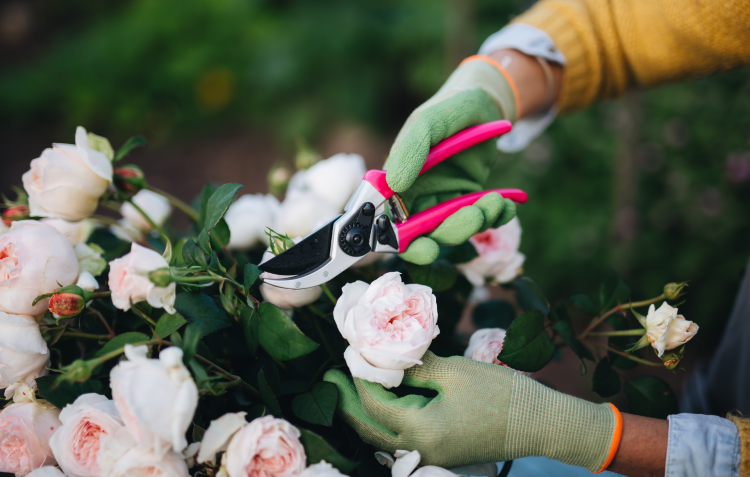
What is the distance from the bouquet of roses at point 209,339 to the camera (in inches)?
Answer: 20.7

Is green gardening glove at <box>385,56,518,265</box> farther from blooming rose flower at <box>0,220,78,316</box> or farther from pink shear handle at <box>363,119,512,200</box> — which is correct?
blooming rose flower at <box>0,220,78,316</box>

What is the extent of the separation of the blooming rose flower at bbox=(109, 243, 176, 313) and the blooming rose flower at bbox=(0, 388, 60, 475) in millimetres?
172

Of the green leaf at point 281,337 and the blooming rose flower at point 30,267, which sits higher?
the blooming rose flower at point 30,267

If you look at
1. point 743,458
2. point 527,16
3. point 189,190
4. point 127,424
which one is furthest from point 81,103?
point 743,458

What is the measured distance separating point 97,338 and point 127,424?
23 cm

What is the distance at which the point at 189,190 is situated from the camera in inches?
140

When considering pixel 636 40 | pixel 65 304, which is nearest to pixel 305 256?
pixel 65 304

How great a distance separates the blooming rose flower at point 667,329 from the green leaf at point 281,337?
1.46ft

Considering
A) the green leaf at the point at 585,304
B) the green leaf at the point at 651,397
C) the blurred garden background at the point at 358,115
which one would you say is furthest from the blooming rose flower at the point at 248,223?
the blurred garden background at the point at 358,115

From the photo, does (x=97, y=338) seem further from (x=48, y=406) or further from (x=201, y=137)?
(x=201, y=137)

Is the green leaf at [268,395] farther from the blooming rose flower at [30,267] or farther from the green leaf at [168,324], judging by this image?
the blooming rose flower at [30,267]

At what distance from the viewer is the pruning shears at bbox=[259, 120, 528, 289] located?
0.67 m

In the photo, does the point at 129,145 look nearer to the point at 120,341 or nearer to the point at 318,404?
the point at 120,341

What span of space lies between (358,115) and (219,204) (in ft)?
9.67
